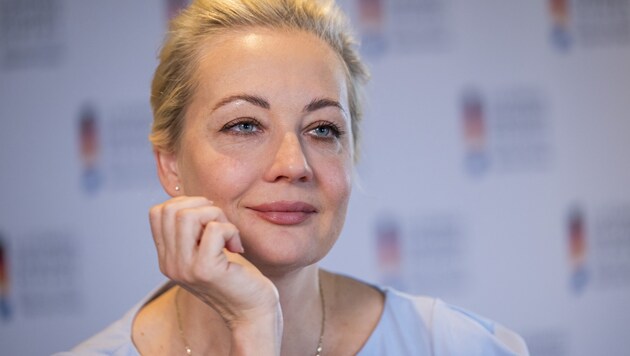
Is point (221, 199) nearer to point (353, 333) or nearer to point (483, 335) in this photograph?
point (353, 333)

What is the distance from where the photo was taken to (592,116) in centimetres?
290

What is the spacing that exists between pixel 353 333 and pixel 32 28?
188 centimetres

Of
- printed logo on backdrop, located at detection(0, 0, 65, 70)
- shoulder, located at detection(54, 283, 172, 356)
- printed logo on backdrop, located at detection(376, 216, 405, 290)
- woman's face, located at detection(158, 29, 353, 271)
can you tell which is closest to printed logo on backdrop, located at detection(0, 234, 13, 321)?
printed logo on backdrop, located at detection(0, 0, 65, 70)

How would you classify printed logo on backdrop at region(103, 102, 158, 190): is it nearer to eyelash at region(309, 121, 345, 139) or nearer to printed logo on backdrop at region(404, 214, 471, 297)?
Result: printed logo on backdrop at region(404, 214, 471, 297)

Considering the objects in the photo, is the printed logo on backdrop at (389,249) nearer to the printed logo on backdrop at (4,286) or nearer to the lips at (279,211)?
the printed logo on backdrop at (4,286)

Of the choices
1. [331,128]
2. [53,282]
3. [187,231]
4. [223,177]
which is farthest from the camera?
[53,282]

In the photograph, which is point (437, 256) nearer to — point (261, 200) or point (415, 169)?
point (415, 169)

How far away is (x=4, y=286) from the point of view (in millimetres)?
2801

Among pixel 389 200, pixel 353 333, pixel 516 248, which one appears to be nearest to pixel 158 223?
pixel 353 333

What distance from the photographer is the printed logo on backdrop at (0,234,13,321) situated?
2.80 meters

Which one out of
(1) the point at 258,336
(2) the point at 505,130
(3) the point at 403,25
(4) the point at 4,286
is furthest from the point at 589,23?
(4) the point at 4,286

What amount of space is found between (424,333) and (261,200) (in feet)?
1.69

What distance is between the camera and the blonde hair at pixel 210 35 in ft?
4.75

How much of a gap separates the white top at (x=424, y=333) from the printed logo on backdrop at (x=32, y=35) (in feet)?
5.01
